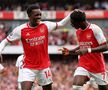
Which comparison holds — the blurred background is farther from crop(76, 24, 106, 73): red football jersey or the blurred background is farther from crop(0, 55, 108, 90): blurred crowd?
crop(76, 24, 106, 73): red football jersey

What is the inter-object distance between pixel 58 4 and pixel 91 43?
18557mm

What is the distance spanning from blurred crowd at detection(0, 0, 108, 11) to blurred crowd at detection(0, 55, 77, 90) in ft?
9.79

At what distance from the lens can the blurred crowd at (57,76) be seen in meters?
22.5

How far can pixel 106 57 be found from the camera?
2720 cm

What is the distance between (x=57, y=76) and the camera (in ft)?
78.6

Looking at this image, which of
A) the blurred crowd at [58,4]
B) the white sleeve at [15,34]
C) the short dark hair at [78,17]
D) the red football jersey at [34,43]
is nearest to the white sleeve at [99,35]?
the short dark hair at [78,17]

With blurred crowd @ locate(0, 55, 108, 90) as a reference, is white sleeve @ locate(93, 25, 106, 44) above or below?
above

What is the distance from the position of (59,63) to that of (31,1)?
13.0ft

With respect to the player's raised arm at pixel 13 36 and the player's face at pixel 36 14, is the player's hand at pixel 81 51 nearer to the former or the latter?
the player's face at pixel 36 14

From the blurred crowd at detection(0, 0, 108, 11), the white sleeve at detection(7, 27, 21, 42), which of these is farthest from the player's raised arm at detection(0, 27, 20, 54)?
the blurred crowd at detection(0, 0, 108, 11)

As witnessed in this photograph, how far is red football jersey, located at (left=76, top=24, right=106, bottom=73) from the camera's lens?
9.32 metres

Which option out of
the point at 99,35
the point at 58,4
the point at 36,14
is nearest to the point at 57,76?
the point at 58,4

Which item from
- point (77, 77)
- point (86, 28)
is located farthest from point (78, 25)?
point (77, 77)

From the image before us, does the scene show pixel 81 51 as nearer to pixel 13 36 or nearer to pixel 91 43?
pixel 91 43
